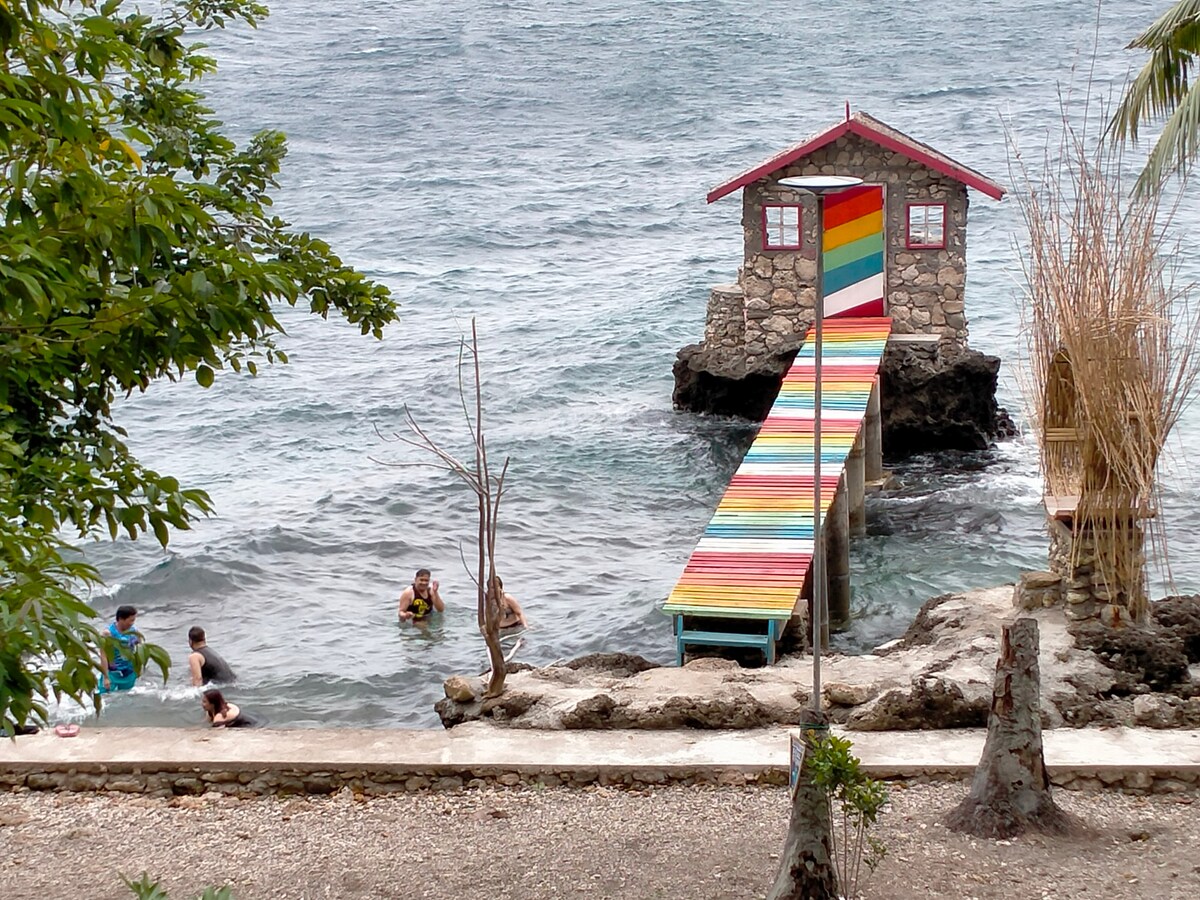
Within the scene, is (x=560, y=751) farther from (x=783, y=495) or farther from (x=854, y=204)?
(x=854, y=204)

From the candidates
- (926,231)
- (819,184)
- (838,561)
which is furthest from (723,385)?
(819,184)

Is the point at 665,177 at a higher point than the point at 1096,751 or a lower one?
higher

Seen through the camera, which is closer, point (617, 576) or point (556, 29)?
point (617, 576)

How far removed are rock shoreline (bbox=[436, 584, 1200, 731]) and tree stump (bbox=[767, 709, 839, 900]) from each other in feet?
10.1

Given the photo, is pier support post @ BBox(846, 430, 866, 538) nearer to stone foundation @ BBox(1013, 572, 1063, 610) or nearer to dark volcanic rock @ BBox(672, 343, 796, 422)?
dark volcanic rock @ BBox(672, 343, 796, 422)

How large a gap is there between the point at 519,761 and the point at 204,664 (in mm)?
7679

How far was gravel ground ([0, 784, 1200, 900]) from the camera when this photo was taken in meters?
8.65

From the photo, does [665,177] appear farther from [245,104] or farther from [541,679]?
[541,679]

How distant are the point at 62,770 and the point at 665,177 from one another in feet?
164

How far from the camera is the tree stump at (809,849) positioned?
7914 mm

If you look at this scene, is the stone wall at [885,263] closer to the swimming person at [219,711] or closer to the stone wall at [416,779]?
the swimming person at [219,711]

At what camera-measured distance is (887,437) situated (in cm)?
2605

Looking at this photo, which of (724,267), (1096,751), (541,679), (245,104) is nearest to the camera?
(1096,751)

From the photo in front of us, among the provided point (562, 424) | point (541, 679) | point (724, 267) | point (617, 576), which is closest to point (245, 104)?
point (724, 267)
